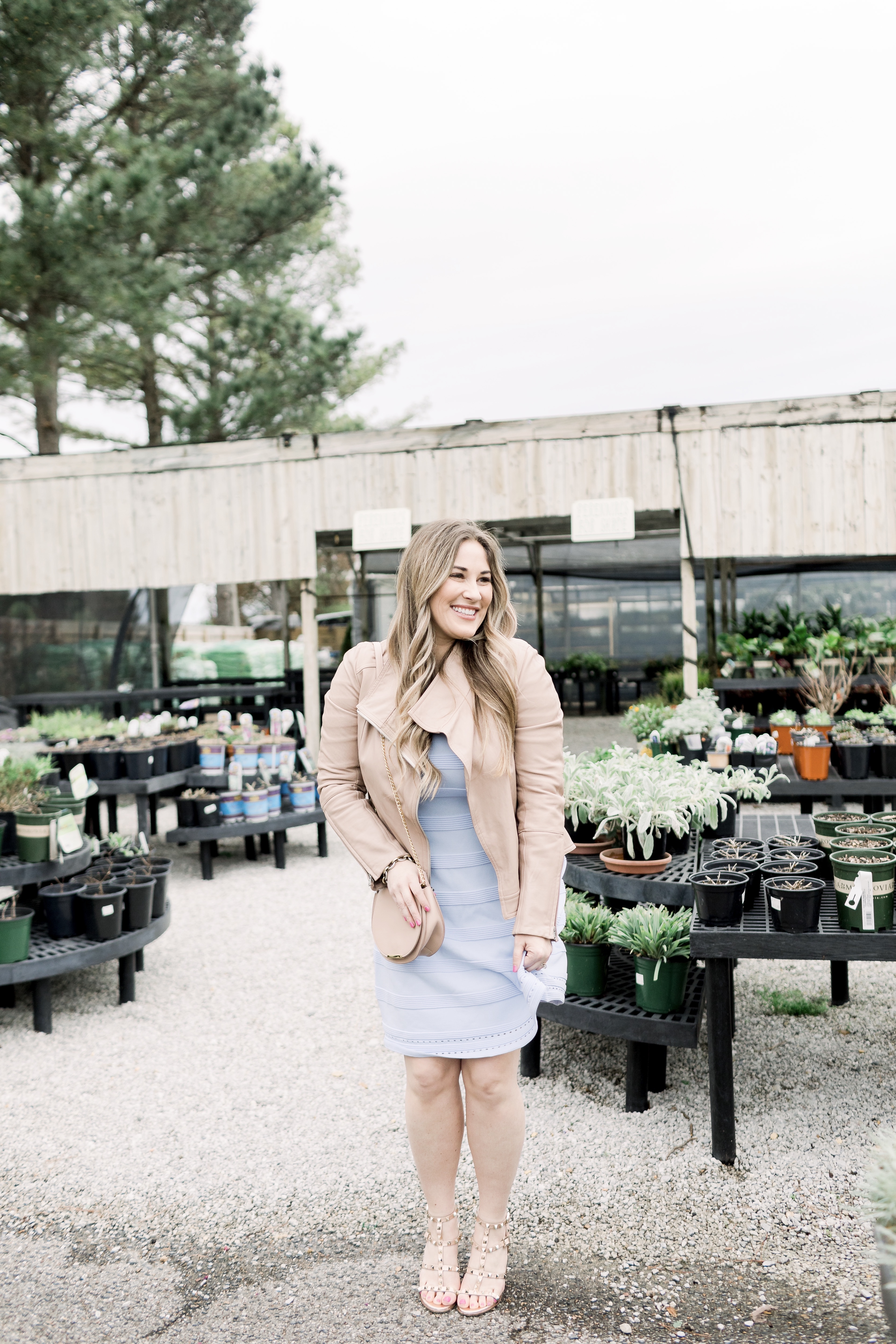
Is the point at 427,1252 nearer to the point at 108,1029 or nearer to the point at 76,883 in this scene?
the point at 108,1029

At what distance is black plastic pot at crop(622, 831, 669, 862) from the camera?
3.40 meters

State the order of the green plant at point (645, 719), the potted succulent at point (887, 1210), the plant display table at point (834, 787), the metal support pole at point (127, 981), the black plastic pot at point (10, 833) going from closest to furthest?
1. the potted succulent at point (887, 1210)
2. the metal support pole at point (127, 981)
3. the black plastic pot at point (10, 833)
4. the plant display table at point (834, 787)
5. the green plant at point (645, 719)

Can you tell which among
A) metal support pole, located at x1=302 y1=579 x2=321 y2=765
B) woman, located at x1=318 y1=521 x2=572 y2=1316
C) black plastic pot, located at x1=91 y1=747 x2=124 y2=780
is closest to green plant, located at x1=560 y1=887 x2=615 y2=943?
woman, located at x1=318 y1=521 x2=572 y2=1316

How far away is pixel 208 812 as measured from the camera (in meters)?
6.35

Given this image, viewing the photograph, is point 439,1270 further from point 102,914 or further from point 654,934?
point 102,914

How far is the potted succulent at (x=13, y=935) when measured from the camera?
372 cm

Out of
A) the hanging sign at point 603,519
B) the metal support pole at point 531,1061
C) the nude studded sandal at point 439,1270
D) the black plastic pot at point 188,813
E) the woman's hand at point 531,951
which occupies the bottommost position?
the metal support pole at point 531,1061

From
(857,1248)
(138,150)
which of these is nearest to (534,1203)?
(857,1248)

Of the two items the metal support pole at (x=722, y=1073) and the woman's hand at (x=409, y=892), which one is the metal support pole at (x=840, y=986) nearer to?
the metal support pole at (x=722, y=1073)

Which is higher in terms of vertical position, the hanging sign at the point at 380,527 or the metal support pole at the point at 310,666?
the hanging sign at the point at 380,527

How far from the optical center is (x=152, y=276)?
1123 cm

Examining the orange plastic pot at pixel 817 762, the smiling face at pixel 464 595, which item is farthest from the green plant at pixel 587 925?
the orange plastic pot at pixel 817 762

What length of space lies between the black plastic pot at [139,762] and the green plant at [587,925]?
157 inches

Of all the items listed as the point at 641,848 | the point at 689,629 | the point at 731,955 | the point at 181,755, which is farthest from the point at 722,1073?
the point at 689,629
